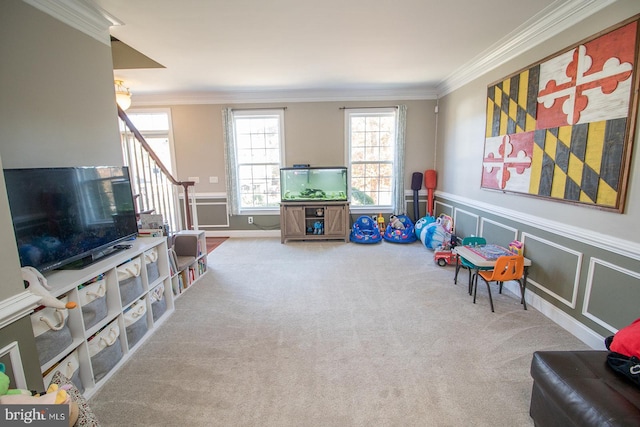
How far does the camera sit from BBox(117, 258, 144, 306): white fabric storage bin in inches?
79.4

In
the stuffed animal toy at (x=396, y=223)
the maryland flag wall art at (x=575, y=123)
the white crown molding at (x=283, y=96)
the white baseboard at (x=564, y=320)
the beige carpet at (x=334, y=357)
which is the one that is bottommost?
the beige carpet at (x=334, y=357)

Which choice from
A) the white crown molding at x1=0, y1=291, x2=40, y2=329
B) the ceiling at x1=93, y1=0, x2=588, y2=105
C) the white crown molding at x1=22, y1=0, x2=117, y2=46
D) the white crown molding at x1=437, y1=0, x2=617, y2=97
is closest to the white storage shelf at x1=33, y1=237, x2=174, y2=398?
the white crown molding at x1=0, y1=291, x2=40, y2=329

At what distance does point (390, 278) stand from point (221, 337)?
1.98m

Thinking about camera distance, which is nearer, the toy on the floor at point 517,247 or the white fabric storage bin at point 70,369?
→ the white fabric storage bin at point 70,369

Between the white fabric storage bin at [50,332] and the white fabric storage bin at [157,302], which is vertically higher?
the white fabric storage bin at [50,332]

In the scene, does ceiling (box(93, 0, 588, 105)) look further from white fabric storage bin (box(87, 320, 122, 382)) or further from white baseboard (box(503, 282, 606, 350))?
white baseboard (box(503, 282, 606, 350))

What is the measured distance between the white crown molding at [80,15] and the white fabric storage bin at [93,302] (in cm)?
180

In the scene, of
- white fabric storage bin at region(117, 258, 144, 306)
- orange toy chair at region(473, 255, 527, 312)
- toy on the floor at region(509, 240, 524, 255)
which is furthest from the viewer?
toy on the floor at region(509, 240, 524, 255)

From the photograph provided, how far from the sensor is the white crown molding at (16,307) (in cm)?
111

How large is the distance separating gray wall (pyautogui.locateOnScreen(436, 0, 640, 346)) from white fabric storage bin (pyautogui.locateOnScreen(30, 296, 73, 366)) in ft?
11.1

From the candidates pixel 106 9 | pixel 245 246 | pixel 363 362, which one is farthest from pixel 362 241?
pixel 106 9

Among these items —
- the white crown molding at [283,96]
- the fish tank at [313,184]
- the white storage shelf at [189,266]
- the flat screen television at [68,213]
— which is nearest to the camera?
the flat screen television at [68,213]

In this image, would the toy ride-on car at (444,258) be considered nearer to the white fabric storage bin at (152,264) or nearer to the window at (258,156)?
the window at (258,156)

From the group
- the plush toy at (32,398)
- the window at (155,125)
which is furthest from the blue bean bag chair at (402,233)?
the plush toy at (32,398)
